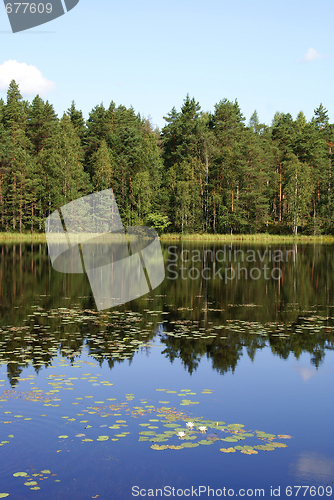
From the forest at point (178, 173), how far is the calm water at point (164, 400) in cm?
6044

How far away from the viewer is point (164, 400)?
8.37m

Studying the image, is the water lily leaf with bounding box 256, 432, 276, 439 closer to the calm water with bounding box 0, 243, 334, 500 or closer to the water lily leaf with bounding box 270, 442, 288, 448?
the calm water with bounding box 0, 243, 334, 500

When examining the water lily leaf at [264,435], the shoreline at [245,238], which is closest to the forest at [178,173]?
the shoreline at [245,238]

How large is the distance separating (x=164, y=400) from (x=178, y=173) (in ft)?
255

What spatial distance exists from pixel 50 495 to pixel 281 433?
3361 millimetres

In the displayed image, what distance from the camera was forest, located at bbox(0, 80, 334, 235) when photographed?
76.6 metres

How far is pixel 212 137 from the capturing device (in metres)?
83.3

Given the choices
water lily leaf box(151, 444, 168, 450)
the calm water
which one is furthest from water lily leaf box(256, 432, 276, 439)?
water lily leaf box(151, 444, 168, 450)

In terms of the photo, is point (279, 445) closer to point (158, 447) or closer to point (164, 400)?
point (158, 447)

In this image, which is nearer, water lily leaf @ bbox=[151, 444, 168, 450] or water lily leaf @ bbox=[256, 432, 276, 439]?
water lily leaf @ bbox=[151, 444, 168, 450]

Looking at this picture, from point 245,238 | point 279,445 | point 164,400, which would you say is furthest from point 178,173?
point 279,445

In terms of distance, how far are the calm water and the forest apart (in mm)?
60443

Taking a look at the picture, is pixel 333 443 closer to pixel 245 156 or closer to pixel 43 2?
pixel 43 2

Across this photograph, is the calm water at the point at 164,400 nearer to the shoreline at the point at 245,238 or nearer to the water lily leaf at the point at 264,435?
the water lily leaf at the point at 264,435
